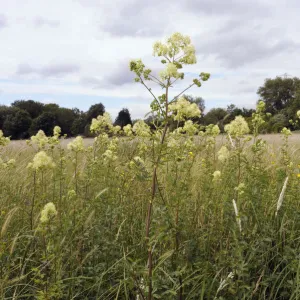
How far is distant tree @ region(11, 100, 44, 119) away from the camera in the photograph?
4978cm

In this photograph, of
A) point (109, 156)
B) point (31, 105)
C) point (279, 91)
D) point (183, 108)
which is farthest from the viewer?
point (279, 91)

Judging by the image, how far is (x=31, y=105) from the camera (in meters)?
51.1

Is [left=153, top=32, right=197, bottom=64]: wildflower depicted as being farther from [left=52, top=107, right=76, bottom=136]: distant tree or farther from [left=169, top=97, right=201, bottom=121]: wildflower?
[left=52, top=107, right=76, bottom=136]: distant tree

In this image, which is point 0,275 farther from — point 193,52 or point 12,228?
point 193,52

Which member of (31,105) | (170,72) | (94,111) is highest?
(31,105)

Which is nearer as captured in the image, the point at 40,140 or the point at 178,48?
the point at 178,48

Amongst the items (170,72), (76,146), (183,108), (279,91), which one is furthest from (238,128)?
(279,91)

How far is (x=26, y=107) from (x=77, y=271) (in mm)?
50986

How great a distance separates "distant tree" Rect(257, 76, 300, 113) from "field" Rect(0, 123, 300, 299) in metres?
66.0

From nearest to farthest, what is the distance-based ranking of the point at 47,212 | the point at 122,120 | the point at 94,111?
1. the point at 47,212
2. the point at 122,120
3. the point at 94,111

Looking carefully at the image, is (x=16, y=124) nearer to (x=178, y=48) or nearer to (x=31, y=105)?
(x=31, y=105)

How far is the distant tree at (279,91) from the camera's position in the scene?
65.6m

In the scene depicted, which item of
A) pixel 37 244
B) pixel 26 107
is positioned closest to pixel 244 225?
pixel 37 244

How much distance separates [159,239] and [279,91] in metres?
69.3
